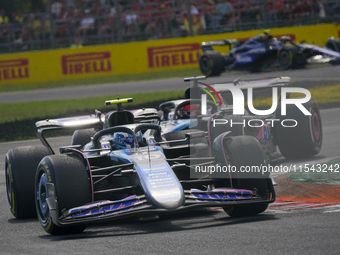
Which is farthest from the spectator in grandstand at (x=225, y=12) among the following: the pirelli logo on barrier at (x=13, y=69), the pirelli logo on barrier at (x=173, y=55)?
the pirelli logo on barrier at (x=13, y=69)

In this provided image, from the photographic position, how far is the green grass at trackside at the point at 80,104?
50.6 feet

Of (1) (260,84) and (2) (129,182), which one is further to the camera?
(1) (260,84)

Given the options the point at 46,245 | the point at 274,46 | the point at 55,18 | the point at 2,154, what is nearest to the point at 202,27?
the point at 274,46

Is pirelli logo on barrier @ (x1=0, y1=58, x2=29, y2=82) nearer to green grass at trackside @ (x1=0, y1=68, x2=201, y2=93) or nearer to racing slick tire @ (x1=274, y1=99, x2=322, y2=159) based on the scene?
green grass at trackside @ (x1=0, y1=68, x2=201, y2=93)

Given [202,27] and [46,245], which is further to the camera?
[202,27]

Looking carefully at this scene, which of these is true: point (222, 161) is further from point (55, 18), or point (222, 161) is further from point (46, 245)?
point (55, 18)

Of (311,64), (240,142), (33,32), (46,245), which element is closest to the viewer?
(46,245)

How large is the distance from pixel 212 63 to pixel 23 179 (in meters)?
13.5

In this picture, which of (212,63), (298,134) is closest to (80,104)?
(212,63)

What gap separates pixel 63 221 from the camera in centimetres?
559

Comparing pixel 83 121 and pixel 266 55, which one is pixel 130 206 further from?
pixel 266 55

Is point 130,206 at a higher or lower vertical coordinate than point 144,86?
higher

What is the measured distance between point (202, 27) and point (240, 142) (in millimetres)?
16221

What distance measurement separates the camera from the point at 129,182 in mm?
6352
